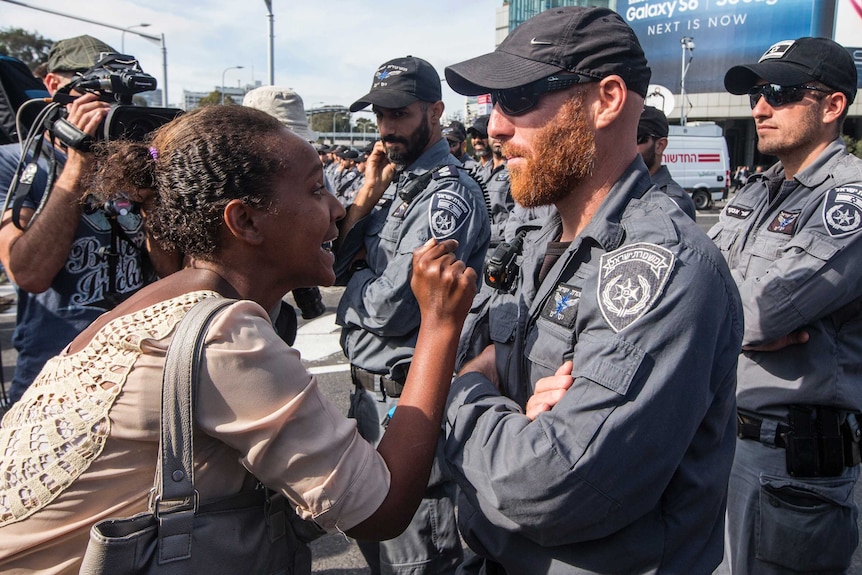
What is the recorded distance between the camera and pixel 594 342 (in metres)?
1.38

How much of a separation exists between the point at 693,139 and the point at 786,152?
2346 centimetres

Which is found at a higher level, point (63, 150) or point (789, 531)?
point (63, 150)

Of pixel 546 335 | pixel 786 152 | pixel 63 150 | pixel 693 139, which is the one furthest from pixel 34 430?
pixel 693 139

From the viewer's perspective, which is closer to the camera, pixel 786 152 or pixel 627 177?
pixel 627 177

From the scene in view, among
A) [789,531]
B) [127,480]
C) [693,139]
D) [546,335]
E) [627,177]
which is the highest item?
[693,139]

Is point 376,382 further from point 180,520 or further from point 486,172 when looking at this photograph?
point 486,172

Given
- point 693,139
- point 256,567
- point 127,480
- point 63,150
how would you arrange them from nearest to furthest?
point 127,480 < point 256,567 < point 63,150 < point 693,139

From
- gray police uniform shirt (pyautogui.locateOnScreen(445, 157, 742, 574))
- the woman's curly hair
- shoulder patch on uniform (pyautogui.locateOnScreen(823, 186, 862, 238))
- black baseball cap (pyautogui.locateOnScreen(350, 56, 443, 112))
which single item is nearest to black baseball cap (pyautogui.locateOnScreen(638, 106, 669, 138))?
black baseball cap (pyautogui.locateOnScreen(350, 56, 443, 112))

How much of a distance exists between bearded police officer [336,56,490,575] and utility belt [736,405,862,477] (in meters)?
1.40

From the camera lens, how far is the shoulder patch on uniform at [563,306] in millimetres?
1536

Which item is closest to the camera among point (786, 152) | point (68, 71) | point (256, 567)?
point (256, 567)

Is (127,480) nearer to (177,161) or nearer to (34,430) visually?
(34,430)

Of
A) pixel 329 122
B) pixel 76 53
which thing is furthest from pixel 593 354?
pixel 329 122

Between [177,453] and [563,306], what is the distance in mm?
934
